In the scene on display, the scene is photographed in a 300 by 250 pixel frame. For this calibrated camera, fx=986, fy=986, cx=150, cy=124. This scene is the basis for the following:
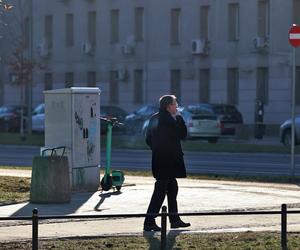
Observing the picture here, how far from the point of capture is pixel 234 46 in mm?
50906

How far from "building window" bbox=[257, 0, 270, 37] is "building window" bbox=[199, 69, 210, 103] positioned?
164 inches

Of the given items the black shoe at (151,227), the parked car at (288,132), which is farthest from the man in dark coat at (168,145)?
the parked car at (288,132)

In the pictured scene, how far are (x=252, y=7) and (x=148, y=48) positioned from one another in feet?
24.5

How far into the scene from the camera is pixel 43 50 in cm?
6028

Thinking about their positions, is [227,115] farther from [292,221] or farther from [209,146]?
[292,221]

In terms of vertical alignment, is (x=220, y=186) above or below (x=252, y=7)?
below

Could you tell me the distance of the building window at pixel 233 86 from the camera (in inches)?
2014

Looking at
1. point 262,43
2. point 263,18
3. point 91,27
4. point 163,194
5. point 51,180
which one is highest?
point 263,18

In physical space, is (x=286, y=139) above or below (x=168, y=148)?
below

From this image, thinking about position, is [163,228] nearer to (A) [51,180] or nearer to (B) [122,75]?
(A) [51,180]

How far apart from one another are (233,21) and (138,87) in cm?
771

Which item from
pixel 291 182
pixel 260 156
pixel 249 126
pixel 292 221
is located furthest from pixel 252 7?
pixel 292 221

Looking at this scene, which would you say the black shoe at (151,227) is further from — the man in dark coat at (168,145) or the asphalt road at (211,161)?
the asphalt road at (211,161)

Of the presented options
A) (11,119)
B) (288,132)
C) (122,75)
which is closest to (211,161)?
(288,132)
